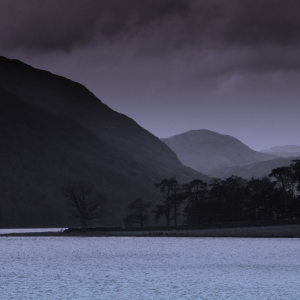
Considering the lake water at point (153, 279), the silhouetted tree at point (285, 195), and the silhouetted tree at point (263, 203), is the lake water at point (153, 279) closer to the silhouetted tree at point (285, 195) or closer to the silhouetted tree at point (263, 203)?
the silhouetted tree at point (285, 195)

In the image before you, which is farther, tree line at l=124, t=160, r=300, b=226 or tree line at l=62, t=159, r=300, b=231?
tree line at l=62, t=159, r=300, b=231

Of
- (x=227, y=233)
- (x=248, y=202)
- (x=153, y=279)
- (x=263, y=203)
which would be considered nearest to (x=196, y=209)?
(x=248, y=202)

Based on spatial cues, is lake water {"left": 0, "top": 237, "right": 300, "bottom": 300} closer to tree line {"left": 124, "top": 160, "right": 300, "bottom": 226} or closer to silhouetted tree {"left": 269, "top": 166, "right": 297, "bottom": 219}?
silhouetted tree {"left": 269, "top": 166, "right": 297, "bottom": 219}

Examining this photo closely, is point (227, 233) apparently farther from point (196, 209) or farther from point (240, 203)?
point (196, 209)

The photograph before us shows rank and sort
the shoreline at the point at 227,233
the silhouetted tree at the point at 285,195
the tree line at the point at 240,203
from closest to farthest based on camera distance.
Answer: the shoreline at the point at 227,233, the silhouetted tree at the point at 285,195, the tree line at the point at 240,203

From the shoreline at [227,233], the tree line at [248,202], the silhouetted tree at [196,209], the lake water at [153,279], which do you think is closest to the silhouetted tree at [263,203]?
the tree line at [248,202]

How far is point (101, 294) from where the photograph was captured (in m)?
34.3

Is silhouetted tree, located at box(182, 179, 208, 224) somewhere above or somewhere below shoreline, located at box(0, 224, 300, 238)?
above

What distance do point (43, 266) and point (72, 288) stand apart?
19.3 meters

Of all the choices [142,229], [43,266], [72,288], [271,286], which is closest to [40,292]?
[72,288]

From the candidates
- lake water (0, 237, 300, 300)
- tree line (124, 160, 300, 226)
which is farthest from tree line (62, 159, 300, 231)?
lake water (0, 237, 300, 300)

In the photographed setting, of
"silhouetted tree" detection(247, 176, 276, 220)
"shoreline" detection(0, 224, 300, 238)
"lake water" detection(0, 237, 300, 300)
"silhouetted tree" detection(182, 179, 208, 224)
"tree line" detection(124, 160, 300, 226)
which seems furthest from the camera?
"silhouetted tree" detection(182, 179, 208, 224)

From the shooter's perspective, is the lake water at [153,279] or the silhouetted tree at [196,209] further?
the silhouetted tree at [196,209]

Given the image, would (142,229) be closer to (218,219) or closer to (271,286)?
(218,219)
